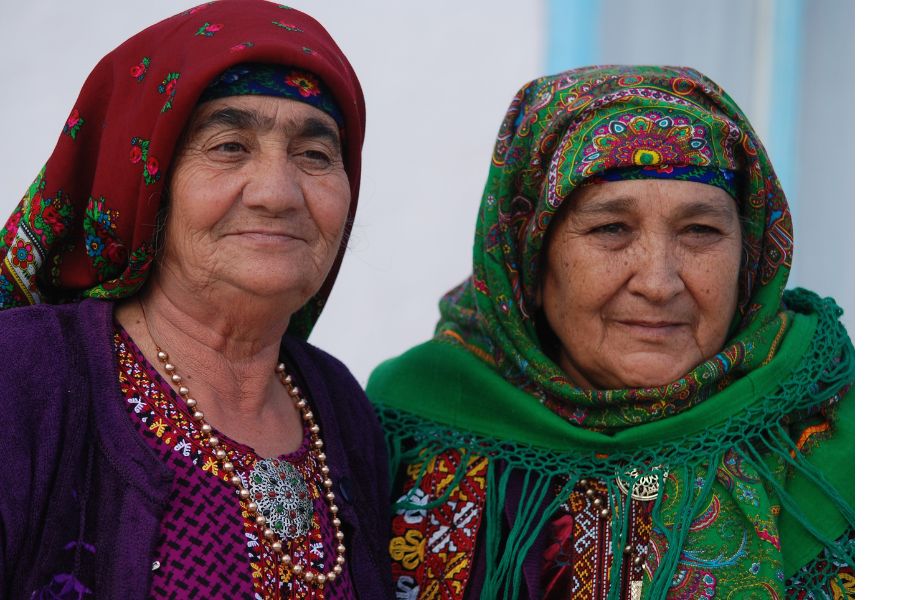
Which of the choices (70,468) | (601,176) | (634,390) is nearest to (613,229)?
(601,176)

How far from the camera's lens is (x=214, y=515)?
2.06 meters

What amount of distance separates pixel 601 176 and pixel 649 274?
0.83 ft

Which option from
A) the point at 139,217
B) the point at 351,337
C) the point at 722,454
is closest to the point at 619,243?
the point at 722,454

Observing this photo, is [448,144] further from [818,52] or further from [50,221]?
[50,221]

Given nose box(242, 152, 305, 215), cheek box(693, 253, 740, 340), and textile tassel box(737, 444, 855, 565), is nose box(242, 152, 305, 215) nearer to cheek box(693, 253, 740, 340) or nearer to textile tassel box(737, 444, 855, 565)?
cheek box(693, 253, 740, 340)

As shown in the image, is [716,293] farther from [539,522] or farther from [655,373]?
[539,522]

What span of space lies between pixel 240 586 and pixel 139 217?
0.70 m

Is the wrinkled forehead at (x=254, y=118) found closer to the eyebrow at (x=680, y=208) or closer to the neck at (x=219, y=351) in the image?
the neck at (x=219, y=351)

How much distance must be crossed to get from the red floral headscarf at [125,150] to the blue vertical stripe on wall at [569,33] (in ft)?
6.75

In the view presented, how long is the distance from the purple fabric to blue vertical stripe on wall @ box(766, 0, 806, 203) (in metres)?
3.11

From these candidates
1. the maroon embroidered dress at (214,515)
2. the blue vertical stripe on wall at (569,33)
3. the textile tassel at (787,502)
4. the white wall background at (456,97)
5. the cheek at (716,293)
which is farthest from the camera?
the blue vertical stripe on wall at (569,33)

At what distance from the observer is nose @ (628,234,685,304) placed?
2561mm

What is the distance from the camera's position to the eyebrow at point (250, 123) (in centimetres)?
219

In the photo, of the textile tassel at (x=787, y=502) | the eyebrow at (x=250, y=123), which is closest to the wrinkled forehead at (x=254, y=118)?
the eyebrow at (x=250, y=123)
